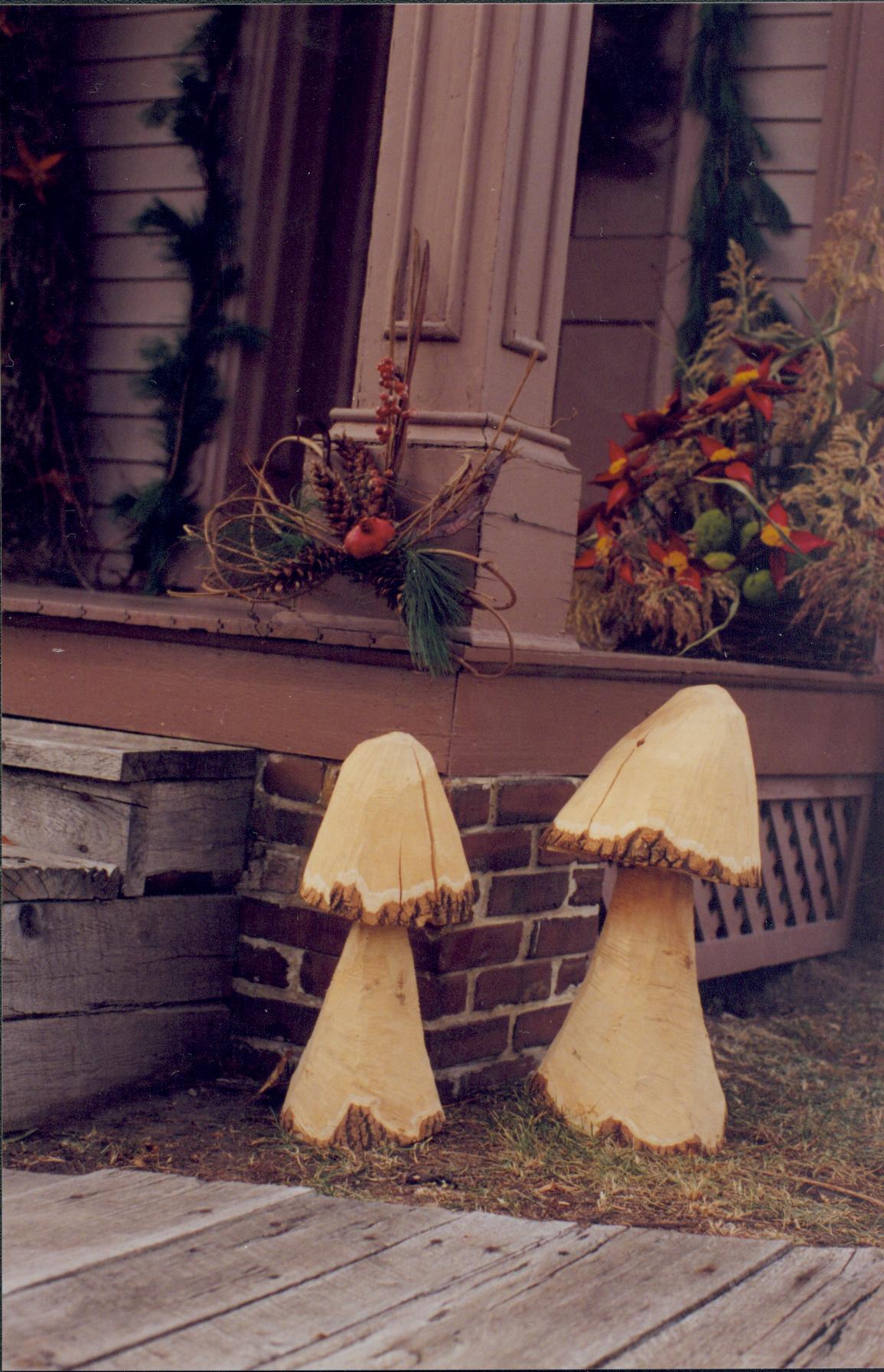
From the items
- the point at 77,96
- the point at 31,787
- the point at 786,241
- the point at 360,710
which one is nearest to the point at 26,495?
the point at 77,96

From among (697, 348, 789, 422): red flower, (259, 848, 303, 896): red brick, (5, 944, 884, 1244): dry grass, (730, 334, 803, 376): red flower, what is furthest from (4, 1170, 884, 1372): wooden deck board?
(730, 334, 803, 376): red flower

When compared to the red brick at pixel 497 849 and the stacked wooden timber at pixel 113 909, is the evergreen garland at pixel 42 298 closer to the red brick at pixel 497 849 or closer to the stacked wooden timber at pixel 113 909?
the stacked wooden timber at pixel 113 909

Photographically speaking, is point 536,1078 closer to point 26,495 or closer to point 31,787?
point 31,787

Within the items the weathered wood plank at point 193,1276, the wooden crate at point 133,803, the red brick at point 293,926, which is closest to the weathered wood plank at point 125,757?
the wooden crate at point 133,803

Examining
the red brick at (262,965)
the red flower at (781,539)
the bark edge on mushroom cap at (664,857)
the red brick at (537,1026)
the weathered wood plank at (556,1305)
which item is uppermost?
the red flower at (781,539)

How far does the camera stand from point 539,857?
107 inches

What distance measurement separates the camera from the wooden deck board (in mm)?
1488

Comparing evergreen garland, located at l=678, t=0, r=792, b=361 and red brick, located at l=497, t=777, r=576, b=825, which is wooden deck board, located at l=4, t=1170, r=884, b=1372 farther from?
evergreen garland, located at l=678, t=0, r=792, b=361

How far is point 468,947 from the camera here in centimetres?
257

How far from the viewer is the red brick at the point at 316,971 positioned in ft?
8.48

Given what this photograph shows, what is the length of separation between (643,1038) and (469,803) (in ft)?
1.78

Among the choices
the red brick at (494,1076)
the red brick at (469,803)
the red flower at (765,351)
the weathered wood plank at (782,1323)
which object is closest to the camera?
the weathered wood plank at (782,1323)

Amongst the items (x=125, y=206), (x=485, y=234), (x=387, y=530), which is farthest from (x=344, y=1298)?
(x=125, y=206)

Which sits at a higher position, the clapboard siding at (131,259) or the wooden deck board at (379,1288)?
the clapboard siding at (131,259)
